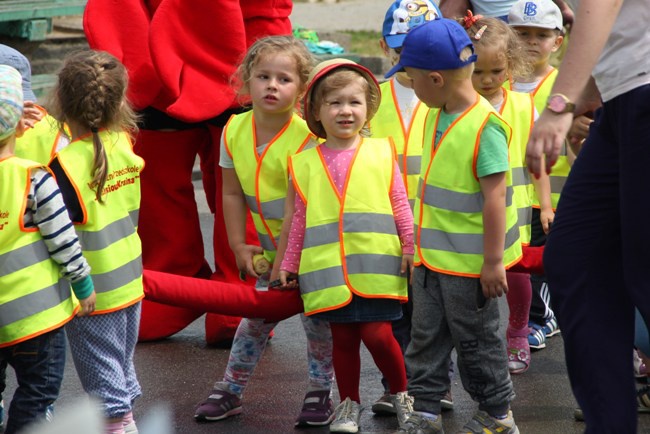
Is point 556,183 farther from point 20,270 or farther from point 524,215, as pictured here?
point 20,270

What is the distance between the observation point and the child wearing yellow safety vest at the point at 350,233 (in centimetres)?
401

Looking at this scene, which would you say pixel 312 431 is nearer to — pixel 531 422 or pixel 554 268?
pixel 531 422

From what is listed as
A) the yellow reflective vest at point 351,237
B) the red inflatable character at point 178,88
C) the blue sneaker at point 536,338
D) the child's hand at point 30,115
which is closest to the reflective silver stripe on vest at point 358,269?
the yellow reflective vest at point 351,237

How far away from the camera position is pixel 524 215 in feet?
14.9

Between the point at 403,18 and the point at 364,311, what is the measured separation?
4.23 ft

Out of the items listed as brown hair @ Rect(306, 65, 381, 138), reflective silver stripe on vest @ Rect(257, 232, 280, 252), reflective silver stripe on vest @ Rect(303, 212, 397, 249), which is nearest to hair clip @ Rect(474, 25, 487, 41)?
brown hair @ Rect(306, 65, 381, 138)

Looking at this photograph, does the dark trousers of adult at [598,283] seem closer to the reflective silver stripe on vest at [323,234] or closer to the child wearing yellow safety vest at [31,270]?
the reflective silver stripe on vest at [323,234]

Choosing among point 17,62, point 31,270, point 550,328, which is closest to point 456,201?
point 31,270

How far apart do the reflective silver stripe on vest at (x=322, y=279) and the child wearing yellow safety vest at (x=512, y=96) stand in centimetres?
84

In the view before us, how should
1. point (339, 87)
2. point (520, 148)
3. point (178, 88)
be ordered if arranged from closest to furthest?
point (339, 87)
point (520, 148)
point (178, 88)

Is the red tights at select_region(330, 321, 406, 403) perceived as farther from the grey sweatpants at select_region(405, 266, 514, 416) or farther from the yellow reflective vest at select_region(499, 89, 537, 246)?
the yellow reflective vest at select_region(499, 89, 537, 246)

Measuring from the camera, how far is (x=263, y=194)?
4336 millimetres

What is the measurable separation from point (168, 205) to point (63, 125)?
4.03 ft

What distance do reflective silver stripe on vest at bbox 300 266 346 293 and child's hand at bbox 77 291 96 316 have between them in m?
0.72
